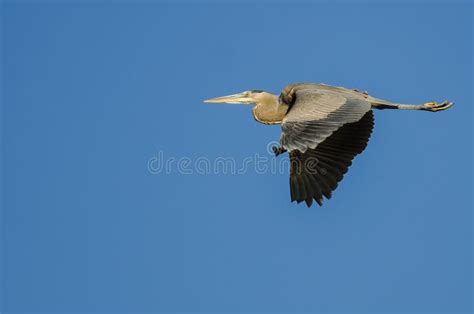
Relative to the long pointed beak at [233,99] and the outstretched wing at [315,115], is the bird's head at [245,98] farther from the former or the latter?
the outstretched wing at [315,115]

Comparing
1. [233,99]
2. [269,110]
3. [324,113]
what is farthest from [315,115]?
[233,99]

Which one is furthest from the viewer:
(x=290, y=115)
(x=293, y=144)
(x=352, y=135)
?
(x=352, y=135)

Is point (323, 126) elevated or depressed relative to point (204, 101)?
depressed

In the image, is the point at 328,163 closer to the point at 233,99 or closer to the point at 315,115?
the point at 315,115

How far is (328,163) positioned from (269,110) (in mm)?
1336

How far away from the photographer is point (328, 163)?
1298cm

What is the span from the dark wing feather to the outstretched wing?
49 cm

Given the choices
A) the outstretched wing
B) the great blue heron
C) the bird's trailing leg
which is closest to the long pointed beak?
the great blue heron

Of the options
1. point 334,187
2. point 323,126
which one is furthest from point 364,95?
point 323,126

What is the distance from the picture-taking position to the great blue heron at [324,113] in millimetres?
11969

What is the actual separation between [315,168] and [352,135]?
70 cm

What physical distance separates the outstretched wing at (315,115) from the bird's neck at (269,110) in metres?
0.45

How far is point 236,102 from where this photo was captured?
47.4ft

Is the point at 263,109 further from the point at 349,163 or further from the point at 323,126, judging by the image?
the point at 323,126
